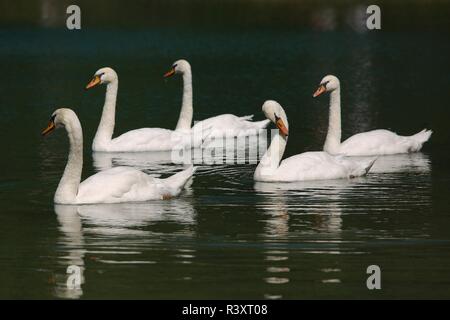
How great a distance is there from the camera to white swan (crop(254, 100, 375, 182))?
→ 1766cm

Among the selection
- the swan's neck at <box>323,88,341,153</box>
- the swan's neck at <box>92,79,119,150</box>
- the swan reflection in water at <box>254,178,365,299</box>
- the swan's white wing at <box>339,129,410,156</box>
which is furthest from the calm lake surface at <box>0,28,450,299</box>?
the swan's neck at <box>323,88,341,153</box>

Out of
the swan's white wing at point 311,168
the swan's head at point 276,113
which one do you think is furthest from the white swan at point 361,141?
the swan's white wing at point 311,168

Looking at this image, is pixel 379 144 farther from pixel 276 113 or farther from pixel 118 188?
pixel 118 188

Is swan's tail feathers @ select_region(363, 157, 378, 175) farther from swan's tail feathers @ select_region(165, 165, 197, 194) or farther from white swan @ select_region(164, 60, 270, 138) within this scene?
white swan @ select_region(164, 60, 270, 138)

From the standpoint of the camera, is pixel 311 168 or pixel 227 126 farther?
pixel 227 126

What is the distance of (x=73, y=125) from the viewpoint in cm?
1597

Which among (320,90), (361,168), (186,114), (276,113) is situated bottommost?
(361,168)

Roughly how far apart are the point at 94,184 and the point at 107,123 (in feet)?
21.0

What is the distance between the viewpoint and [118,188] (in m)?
15.8

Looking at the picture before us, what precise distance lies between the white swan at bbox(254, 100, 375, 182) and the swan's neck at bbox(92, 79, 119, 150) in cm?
435

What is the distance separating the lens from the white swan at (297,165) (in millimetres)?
17656

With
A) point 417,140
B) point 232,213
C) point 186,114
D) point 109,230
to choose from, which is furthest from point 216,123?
point 109,230

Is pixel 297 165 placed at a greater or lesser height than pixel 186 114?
lesser
